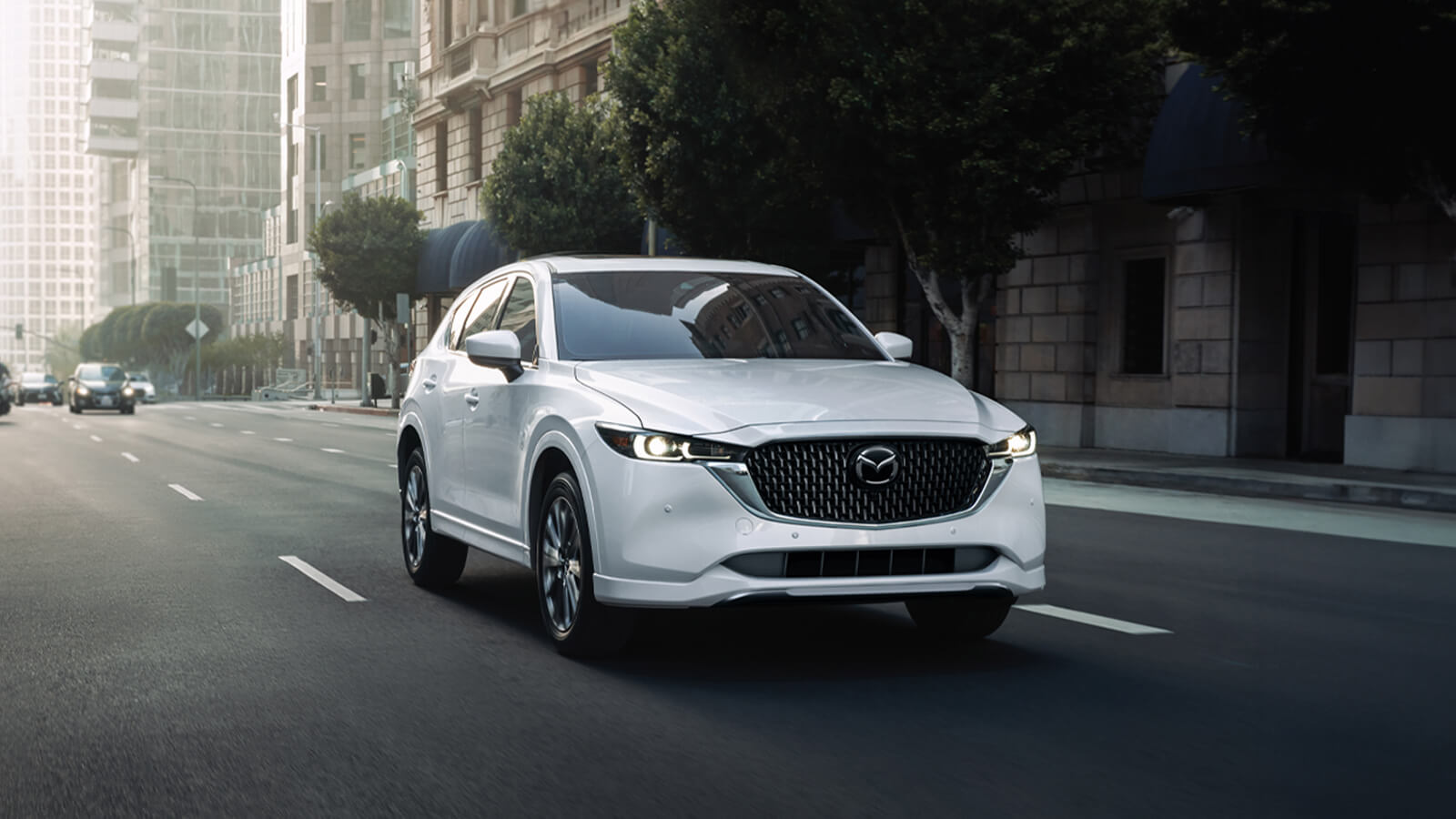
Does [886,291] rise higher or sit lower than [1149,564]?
higher

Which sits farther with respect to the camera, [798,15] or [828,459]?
[798,15]

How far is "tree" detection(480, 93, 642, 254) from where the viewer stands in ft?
117

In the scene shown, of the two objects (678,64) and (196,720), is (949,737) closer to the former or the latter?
(196,720)

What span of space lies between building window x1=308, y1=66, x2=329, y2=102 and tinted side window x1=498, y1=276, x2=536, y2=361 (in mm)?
92652

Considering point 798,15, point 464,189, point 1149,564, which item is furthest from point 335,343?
point 1149,564

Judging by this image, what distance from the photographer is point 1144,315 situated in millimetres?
24859

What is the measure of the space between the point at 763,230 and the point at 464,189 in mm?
22843

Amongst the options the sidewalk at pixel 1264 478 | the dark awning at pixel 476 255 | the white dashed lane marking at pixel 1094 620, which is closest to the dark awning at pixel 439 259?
the dark awning at pixel 476 255

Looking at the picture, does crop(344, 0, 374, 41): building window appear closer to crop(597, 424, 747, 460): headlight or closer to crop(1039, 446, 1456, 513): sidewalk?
crop(1039, 446, 1456, 513): sidewalk

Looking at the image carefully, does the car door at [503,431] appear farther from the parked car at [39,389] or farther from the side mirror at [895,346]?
the parked car at [39,389]

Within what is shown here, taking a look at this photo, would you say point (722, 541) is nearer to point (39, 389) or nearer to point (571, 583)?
point (571, 583)

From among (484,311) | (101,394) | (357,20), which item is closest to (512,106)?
(101,394)

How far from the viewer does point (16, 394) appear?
241ft

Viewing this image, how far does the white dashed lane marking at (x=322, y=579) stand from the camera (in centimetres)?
929
